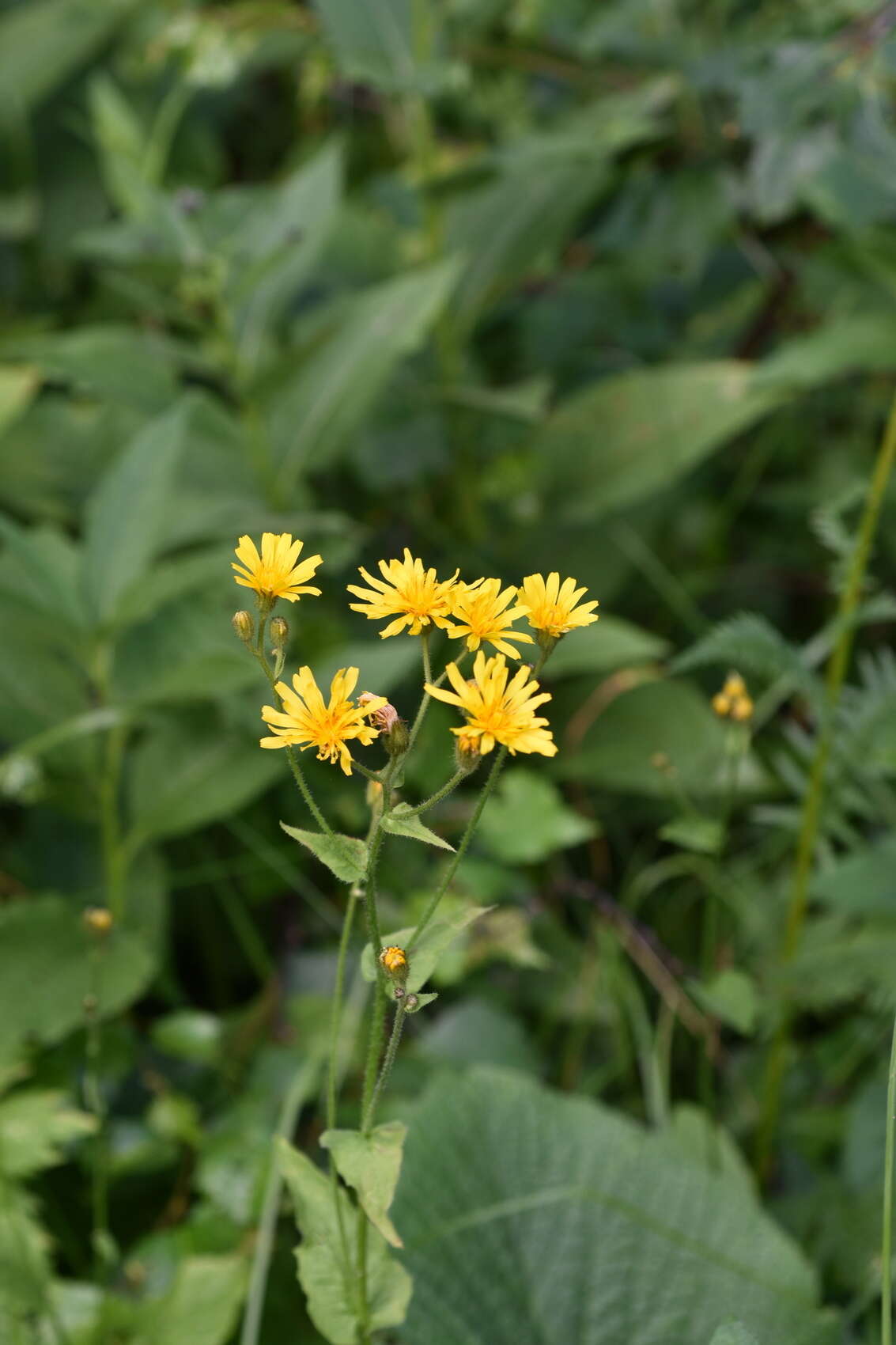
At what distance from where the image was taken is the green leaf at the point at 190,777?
1645 millimetres

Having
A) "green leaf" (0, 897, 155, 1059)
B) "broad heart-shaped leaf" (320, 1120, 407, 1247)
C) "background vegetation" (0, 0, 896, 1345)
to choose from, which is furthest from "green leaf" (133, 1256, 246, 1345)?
"broad heart-shaped leaf" (320, 1120, 407, 1247)

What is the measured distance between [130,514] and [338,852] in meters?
0.92

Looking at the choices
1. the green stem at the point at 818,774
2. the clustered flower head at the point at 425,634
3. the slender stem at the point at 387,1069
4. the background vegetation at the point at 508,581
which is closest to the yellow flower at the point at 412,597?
the clustered flower head at the point at 425,634

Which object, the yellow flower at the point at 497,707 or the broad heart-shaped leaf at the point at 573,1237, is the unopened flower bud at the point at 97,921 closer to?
the broad heart-shaped leaf at the point at 573,1237

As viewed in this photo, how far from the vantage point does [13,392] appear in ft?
6.29

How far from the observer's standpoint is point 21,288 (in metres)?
2.61

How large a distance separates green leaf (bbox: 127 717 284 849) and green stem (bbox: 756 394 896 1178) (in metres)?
0.68

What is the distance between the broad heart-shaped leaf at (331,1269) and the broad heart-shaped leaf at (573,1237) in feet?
0.76

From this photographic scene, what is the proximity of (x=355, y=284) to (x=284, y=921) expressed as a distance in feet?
4.11

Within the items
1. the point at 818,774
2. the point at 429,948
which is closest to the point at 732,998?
the point at 818,774

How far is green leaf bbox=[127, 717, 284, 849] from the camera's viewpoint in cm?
164

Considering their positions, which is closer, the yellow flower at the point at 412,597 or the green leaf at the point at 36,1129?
the yellow flower at the point at 412,597

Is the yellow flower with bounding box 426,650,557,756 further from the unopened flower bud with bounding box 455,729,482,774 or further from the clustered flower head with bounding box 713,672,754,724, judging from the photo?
the clustered flower head with bounding box 713,672,754,724

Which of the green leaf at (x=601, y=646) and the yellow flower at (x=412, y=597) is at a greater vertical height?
the yellow flower at (x=412, y=597)
